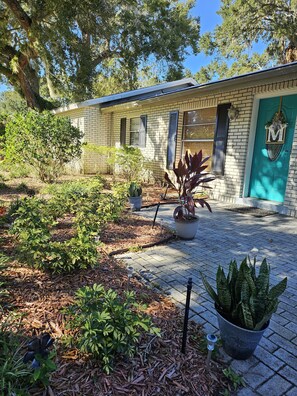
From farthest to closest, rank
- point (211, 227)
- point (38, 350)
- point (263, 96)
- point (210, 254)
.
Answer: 1. point (263, 96)
2. point (211, 227)
3. point (210, 254)
4. point (38, 350)

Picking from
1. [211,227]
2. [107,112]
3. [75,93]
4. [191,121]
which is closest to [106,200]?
[211,227]

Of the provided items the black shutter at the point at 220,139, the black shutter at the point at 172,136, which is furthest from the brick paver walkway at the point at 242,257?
the black shutter at the point at 172,136

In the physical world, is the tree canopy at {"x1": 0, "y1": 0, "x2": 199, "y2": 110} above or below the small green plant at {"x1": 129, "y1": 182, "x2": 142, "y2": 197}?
above

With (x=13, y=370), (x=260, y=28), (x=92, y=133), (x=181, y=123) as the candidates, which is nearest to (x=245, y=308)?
(x=13, y=370)

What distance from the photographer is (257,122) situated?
20.4ft

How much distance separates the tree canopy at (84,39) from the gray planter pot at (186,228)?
9235 millimetres

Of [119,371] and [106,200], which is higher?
[106,200]

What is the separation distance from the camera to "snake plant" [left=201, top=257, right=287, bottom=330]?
1.69 metres

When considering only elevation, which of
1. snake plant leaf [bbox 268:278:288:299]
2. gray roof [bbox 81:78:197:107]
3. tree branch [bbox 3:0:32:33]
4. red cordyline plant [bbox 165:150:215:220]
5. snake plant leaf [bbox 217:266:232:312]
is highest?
tree branch [bbox 3:0:32:33]

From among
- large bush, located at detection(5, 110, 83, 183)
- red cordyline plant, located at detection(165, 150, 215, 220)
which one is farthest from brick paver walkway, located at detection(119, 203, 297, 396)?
large bush, located at detection(5, 110, 83, 183)

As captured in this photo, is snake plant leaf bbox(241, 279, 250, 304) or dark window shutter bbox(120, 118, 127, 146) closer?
snake plant leaf bbox(241, 279, 250, 304)

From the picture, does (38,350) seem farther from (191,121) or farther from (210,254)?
(191,121)

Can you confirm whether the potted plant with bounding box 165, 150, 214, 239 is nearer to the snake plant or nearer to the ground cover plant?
the ground cover plant

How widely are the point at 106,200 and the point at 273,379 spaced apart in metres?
3.72
